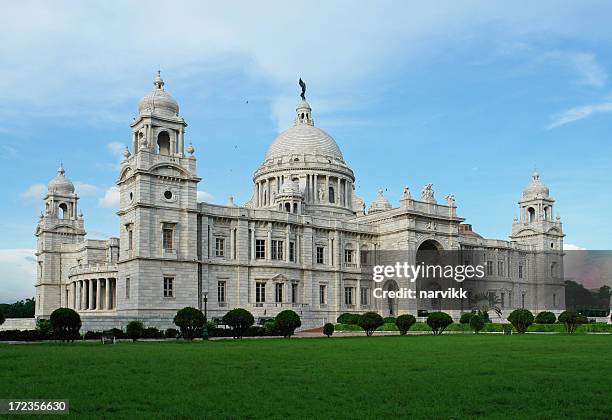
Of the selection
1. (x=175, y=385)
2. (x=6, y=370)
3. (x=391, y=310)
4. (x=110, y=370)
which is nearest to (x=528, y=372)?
(x=175, y=385)

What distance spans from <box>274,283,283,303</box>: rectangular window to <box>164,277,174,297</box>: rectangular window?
1262 cm

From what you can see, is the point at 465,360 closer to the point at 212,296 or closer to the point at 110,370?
the point at 110,370

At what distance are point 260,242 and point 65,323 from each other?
3135 centimetres

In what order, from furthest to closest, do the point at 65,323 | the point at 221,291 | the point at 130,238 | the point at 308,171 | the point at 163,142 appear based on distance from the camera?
the point at 308,171 → the point at 221,291 → the point at 163,142 → the point at 130,238 → the point at 65,323

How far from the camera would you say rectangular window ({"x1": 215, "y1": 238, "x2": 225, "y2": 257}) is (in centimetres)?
6812

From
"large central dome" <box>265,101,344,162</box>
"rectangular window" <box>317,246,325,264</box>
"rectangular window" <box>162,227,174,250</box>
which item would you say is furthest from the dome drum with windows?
"rectangular window" <box>162,227,174,250</box>

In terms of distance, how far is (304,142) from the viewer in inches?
3866

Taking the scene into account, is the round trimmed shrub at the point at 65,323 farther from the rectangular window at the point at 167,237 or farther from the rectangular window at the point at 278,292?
the rectangular window at the point at 278,292

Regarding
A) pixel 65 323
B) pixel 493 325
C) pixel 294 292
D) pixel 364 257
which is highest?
pixel 364 257

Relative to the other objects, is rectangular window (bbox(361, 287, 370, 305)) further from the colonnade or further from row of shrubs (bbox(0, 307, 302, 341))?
row of shrubs (bbox(0, 307, 302, 341))

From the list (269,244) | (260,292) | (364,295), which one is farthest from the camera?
(364,295)

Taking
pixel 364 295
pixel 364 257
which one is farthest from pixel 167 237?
pixel 364 295

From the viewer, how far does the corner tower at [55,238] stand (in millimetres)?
88438

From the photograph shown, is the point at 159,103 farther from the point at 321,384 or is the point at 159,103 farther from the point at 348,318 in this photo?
the point at 321,384
